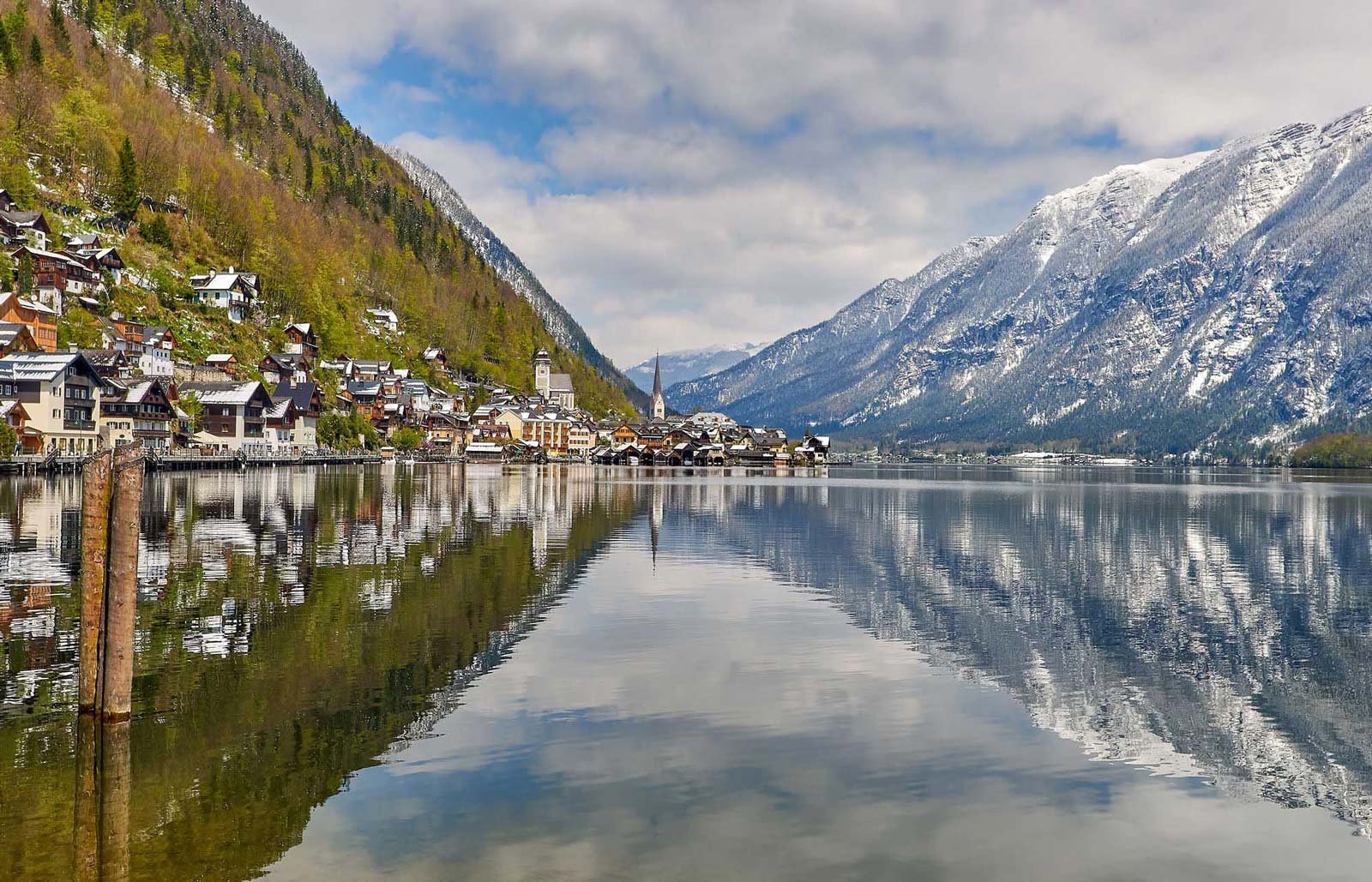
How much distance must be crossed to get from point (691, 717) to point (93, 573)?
451 inches

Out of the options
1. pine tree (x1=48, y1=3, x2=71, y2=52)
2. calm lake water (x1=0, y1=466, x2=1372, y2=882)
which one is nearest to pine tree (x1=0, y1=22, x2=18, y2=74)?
pine tree (x1=48, y1=3, x2=71, y2=52)

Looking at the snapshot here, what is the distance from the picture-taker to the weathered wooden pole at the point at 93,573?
18.6 meters

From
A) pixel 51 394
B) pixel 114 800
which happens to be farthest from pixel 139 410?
pixel 114 800

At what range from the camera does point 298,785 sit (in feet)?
54.4

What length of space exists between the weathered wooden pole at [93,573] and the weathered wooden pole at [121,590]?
20 centimetres

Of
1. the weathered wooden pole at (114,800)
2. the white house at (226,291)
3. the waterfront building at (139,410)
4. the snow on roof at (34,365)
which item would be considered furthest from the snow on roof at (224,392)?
the weathered wooden pole at (114,800)

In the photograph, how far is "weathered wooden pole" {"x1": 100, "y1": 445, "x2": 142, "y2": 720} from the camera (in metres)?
18.5

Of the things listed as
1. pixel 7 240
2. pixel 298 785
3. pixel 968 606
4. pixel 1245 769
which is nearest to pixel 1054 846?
pixel 1245 769

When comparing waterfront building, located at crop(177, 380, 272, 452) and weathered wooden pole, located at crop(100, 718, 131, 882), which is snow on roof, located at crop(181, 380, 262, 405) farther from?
weathered wooden pole, located at crop(100, 718, 131, 882)

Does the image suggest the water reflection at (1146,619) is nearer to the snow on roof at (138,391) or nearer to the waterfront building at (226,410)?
the snow on roof at (138,391)

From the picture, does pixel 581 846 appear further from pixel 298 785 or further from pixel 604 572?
pixel 604 572

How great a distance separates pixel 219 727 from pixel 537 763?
231 inches

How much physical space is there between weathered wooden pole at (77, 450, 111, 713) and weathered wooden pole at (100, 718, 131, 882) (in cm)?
99

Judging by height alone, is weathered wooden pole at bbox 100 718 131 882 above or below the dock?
below
